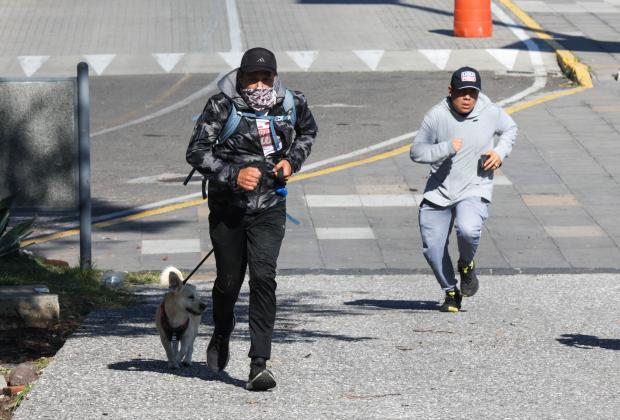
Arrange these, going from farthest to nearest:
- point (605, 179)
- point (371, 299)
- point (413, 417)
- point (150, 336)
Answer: point (605, 179) < point (371, 299) < point (150, 336) < point (413, 417)

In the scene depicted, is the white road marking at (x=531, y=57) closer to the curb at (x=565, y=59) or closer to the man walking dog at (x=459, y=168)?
the curb at (x=565, y=59)

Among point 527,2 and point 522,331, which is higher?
point 522,331

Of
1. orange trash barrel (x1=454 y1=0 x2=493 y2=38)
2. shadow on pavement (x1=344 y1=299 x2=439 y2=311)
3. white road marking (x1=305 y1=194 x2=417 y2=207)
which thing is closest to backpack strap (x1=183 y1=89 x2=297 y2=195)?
shadow on pavement (x1=344 y1=299 x2=439 y2=311)

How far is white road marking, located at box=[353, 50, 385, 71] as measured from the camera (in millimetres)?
24281

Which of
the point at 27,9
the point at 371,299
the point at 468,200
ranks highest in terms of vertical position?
the point at 468,200

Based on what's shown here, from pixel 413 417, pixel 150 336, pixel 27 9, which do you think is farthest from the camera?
pixel 27 9

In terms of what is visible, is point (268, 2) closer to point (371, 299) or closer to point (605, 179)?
point (605, 179)

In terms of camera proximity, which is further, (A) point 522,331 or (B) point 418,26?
(B) point 418,26

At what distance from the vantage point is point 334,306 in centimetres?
1061

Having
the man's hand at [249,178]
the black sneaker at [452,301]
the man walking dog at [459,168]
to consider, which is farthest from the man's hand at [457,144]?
the man's hand at [249,178]

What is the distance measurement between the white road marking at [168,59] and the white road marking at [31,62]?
6.49ft

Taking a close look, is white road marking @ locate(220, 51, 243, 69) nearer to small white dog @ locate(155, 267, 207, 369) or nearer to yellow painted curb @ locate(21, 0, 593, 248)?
yellow painted curb @ locate(21, 0, 593, 248)

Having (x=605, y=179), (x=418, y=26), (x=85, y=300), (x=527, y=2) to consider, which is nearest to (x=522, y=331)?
(x=85, y=300)

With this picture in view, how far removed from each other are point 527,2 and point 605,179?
46.7 ft
